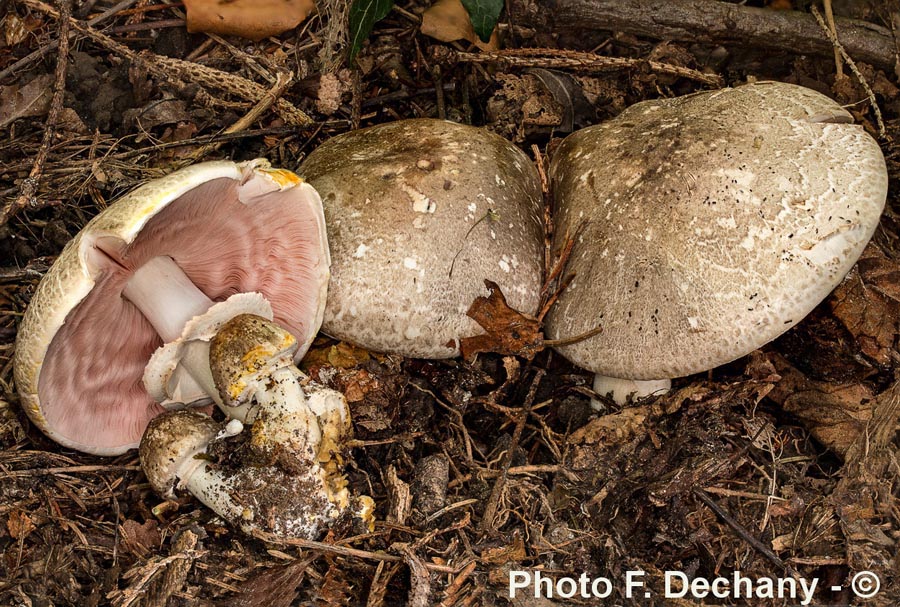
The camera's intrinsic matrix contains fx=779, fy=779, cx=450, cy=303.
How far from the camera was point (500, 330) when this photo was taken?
10.4 feet

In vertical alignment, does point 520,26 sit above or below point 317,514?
above

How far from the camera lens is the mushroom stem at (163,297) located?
2.84 meters

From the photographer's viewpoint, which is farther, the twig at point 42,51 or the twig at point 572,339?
the twig at point 42,51

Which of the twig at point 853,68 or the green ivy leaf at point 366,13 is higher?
the green ivy leaf at point 366,13

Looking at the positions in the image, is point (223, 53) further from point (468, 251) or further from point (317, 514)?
point (317, 514)

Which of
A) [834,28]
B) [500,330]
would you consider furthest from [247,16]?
[834,28]

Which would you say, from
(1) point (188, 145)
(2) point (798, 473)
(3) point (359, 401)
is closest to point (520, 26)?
(1) point (188, 145)

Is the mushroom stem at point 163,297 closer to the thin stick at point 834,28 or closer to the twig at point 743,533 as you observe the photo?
the twig at point 743,533

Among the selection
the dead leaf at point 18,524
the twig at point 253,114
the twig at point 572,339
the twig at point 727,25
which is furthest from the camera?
the twig at point 727,25

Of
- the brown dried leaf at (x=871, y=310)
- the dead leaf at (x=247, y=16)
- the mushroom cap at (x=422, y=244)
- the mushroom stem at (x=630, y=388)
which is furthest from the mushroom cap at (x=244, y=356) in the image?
the brown dried leaf at (x=871, y=310)

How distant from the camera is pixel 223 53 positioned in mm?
3904

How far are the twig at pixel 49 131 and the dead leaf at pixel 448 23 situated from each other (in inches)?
65.9

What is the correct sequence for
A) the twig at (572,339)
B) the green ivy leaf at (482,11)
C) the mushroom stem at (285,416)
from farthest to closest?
1. the green ivy leaf at (482,11)
2. the twig at (572,339)
3. the mushroom stem at (285,416)

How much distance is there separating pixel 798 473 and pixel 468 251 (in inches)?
61.7
